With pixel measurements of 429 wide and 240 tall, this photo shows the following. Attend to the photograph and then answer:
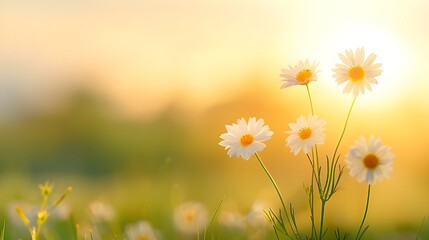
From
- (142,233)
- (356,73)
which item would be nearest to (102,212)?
(142,233)

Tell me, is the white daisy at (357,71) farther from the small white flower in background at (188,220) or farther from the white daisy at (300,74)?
the small white flower in background at (188,220)

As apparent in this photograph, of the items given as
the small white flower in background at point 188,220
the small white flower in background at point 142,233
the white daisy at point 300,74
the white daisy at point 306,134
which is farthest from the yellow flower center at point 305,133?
the small white flower in background at point 188,220

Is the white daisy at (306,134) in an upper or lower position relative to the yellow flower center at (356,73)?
lower

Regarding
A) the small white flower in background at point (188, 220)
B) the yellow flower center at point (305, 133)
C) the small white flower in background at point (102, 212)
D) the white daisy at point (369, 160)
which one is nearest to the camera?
the white daisy at point (369, 160)

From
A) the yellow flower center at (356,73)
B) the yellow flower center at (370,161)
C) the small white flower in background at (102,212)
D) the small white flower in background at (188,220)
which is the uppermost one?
the small white flower in background at (102,212)

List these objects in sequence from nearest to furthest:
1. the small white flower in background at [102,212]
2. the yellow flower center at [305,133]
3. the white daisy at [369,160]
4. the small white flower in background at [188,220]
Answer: the white daisy at [369,160] < the yellow flower center at [305,133] < the small white flower in background at [188,220] < the small white flower in background at [102,212]

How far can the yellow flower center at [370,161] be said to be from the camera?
1569 mm

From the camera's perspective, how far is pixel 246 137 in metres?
1.70

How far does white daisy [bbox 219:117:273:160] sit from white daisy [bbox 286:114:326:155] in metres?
0.06

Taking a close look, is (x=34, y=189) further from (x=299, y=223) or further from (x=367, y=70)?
(x=367, y=70)

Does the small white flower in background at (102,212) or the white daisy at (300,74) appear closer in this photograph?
the white daisy at (300,74)

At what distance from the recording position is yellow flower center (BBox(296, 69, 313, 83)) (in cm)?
173

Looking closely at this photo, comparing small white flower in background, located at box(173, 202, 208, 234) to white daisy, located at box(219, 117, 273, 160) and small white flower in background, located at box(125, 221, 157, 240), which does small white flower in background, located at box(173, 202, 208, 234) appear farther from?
white daisy, located at box(219, 117, 273, 160)

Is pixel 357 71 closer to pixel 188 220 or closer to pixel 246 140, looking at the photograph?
pixel 246 140
